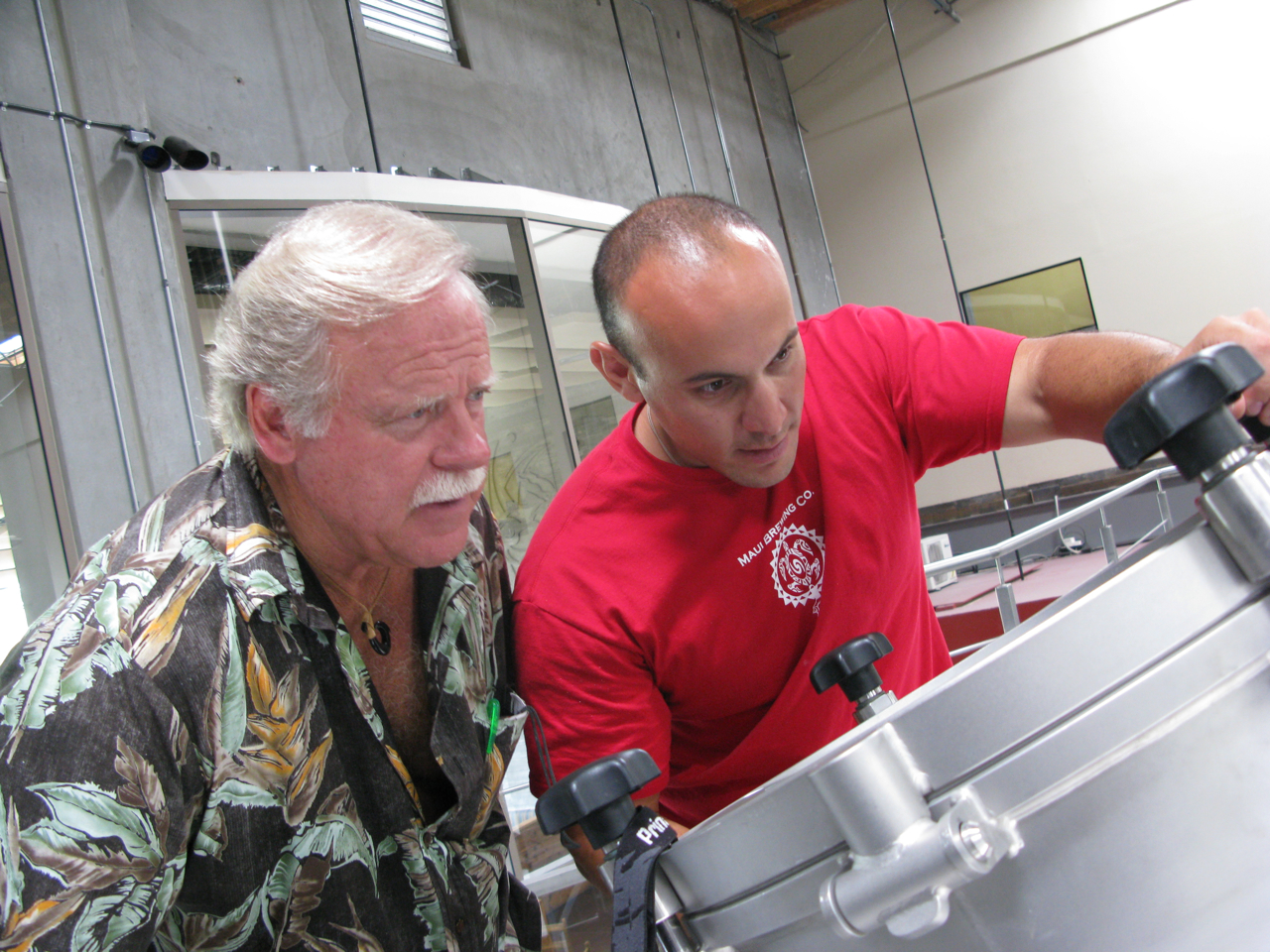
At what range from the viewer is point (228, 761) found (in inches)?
30.8

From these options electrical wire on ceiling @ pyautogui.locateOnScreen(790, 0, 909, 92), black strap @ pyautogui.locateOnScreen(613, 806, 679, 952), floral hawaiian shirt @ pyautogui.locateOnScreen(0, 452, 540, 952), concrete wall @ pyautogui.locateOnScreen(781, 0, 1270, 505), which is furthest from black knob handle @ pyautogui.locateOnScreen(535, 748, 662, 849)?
electrical wire on ceiling @ pyautogui.locateOnScreen(790, 0, 909, 92)

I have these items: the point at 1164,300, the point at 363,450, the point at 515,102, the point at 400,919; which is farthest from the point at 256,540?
the point at 1164,300

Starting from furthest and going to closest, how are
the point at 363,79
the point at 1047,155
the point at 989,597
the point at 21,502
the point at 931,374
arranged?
the point at 1047,155 < the point at 363,79 < the point at 989,597 < the point at 21,502 < the point at 931,374

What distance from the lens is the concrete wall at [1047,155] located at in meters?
6.62

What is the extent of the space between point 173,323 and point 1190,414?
2977mm

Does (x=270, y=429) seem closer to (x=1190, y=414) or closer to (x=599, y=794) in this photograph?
(x=599, y=794)

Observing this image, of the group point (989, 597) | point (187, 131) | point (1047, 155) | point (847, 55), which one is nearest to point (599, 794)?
point (187, 131)

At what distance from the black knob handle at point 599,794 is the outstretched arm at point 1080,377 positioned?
54 cm

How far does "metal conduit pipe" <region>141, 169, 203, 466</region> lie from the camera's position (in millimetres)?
2861

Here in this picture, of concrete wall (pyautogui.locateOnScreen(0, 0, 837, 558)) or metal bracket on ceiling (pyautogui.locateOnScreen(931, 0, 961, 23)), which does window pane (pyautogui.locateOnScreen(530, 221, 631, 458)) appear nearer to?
concrete wall (pyautogui.locateOnScreen(0, 0, 837, 558))

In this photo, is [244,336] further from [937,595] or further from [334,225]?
[937,595]

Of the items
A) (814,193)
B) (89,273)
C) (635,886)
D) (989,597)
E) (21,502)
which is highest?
(814,193)

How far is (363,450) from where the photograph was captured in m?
0.89

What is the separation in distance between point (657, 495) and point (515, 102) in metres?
4.34
